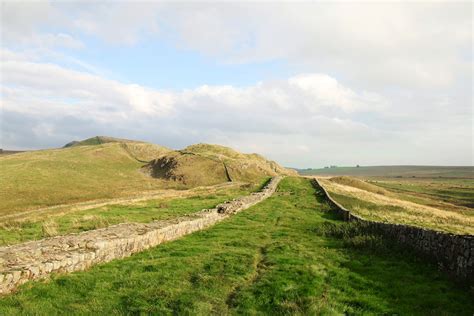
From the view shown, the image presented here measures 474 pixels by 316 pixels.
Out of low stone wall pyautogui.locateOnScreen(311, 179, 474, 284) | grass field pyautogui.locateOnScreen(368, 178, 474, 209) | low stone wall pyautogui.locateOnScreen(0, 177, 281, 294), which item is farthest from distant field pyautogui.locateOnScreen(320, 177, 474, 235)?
low stone wall pyautogui.locateOnScreen(0, 177, 281, 294)

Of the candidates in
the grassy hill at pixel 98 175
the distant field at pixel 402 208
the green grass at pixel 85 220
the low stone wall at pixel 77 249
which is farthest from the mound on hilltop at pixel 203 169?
the low stone wall at pixel 77 249

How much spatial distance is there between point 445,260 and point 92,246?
540 inches

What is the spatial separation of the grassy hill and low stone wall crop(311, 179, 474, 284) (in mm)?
38903

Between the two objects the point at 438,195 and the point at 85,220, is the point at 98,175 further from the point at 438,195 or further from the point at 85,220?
the point at 438,195

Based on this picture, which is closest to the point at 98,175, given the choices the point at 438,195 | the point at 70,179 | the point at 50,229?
the point at 70,179

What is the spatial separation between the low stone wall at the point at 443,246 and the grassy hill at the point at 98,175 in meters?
38.9

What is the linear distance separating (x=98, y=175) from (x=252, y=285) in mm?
71849

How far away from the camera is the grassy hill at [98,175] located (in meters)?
53.1

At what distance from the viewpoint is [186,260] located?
1585 cm

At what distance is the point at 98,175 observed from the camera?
257ft

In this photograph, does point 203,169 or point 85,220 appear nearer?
point 85,220

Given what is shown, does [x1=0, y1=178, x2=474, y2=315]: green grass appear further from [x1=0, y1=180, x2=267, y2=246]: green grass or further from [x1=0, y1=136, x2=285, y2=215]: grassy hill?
[x1=0, y1=136, x2=285, y2=215]: grassy hill

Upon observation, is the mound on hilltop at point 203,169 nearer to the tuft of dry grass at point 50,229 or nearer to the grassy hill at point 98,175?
the grassy hill at point 98,175

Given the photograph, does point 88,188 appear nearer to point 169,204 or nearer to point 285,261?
point 169,204
